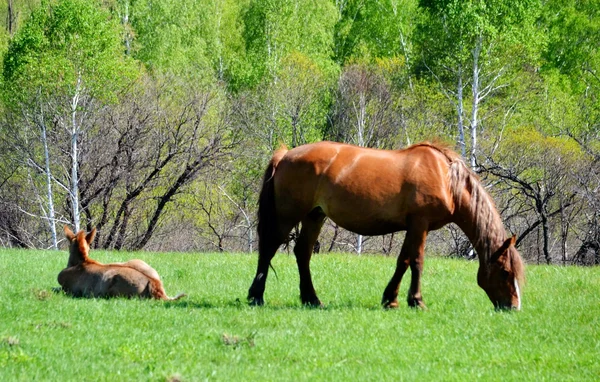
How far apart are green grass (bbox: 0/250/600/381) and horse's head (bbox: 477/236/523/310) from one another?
9.5 inches

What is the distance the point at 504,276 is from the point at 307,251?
8.90 ft

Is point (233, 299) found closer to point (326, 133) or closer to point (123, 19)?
point (326, 133)

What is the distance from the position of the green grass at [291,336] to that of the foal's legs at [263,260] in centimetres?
20

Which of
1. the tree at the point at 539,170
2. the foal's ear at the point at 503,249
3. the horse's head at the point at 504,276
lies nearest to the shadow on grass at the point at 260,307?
the horse's head at the point at 504,276

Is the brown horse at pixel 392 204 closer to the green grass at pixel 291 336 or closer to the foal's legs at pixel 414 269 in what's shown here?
the foal's legs at pixel 414 269

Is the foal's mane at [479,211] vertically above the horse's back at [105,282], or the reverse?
the foal's mane at [479,211]

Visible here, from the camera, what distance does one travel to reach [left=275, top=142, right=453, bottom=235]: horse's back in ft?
39.7

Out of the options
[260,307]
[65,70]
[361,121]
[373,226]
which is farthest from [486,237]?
[361,121]

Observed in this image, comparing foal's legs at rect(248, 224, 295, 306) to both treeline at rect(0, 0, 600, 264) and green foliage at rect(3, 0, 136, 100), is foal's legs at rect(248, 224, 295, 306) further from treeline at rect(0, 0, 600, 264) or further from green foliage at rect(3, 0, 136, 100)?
green foliage at rect(3, 0, 136, 100)

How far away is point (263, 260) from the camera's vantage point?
491 inches

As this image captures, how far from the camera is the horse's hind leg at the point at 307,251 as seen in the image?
1246 centimetres

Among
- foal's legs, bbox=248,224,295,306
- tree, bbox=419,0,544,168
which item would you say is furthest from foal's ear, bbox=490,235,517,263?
tree, bbox=419,0,544,168

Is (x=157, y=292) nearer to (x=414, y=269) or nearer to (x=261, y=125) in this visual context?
(x=414, y=269)

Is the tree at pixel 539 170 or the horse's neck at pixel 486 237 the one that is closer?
the horse's neck at pixel 486 237
